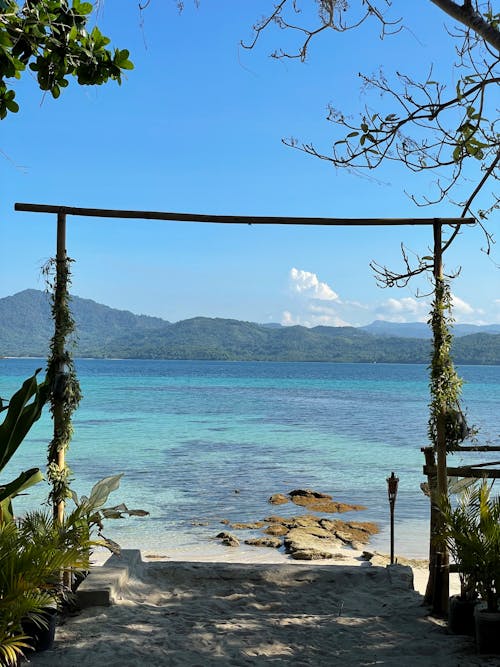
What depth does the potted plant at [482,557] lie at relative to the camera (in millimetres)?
3770

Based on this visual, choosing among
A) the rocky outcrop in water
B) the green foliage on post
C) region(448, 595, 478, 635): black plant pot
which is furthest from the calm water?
the green foliage on post

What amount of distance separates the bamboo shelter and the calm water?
451cm

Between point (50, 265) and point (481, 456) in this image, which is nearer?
point (50, 265)

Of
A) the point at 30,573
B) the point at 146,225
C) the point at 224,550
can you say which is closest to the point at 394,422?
the point at 224,550

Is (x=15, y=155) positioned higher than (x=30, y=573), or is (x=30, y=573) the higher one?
(x=15, y=155)

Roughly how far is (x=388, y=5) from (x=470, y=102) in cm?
75

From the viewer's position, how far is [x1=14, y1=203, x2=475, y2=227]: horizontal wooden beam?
478 cm

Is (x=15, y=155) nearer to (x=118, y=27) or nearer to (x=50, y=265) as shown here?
(x=118, y=27)

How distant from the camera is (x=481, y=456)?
2020cm

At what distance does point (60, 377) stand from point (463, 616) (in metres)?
3.00

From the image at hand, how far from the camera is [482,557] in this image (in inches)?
153

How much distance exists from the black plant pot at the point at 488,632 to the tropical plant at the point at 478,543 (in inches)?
3.9

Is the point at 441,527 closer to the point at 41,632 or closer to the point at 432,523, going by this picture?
the point at 432,523

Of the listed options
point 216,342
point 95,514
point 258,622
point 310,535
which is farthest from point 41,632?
point 216,342
